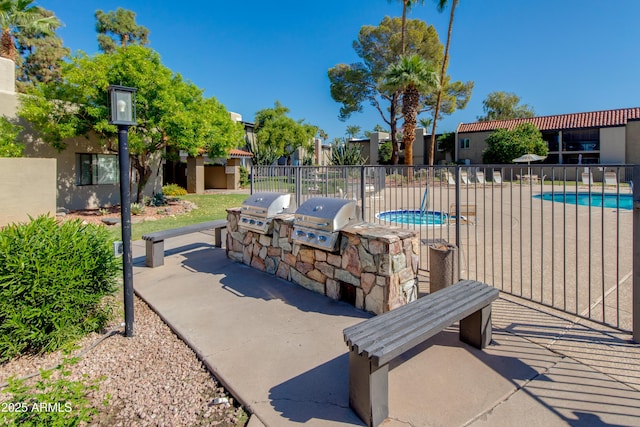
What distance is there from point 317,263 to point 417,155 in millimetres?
35662

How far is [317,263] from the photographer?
188 inches

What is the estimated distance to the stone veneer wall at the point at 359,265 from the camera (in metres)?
3.94

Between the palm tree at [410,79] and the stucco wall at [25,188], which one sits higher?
the palm tree at [410,79]

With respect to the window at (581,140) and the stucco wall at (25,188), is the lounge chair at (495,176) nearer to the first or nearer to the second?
the stucco wall at (25,188)

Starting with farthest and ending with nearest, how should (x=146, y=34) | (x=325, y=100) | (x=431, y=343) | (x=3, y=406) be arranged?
(x=325, y=100) → (x=146, y=34) → (x=431, y=343) → (x=3, y=406)

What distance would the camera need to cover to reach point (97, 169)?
14453 millimetres

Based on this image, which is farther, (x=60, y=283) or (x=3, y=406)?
(x=60, y=283)

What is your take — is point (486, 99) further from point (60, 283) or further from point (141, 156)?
point (60, 283)

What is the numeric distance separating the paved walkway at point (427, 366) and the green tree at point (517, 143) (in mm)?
28550

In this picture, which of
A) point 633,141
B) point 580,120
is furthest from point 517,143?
point 633,141

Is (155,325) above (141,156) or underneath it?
underneath

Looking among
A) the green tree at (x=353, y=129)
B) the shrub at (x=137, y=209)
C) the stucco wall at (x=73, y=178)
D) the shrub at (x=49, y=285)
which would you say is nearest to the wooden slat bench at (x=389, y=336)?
the shrub at (x=49, y=285)

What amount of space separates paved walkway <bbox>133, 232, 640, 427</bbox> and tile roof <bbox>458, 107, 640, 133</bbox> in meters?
31.5

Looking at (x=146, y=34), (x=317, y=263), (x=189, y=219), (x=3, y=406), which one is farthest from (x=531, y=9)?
(x=146, y=34)
